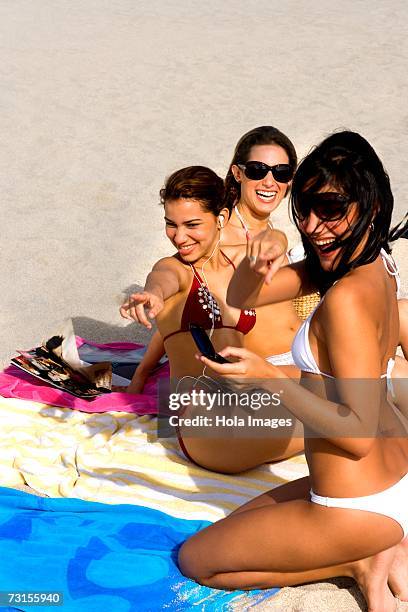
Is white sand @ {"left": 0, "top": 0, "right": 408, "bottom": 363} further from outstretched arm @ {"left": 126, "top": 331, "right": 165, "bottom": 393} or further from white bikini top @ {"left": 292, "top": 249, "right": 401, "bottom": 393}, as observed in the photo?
white bikini top @ {"left": 292, "top": 249, "right": 401, "bottom": 393}

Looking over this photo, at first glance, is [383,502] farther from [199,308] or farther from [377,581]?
[199,308]

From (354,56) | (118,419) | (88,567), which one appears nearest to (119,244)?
(118,419)

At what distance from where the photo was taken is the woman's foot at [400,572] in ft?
12.2

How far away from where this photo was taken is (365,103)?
12000mm

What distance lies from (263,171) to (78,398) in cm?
184

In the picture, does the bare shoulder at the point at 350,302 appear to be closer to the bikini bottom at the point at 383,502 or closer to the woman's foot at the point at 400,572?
the bikini bottom at the point at 383,502

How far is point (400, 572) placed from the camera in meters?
3.75

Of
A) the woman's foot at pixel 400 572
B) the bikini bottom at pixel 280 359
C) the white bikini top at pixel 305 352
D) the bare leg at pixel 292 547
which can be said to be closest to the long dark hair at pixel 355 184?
the white bikini top at pixel 305 352

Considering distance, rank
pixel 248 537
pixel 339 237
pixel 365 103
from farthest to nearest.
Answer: pixel 365 103, pixel 248 537, pixel 339 237

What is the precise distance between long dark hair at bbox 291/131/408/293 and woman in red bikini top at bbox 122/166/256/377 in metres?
1.35

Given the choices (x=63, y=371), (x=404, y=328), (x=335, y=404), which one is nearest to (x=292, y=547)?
(x=335, y=404)

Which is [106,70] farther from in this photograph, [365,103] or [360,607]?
[360,607]

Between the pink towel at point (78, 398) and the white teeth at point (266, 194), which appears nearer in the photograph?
the pink towel at point (78, 398)

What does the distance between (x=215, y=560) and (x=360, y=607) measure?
2.25 ft
